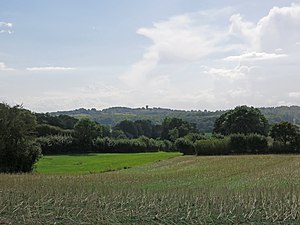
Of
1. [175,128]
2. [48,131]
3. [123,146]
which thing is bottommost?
[123,146]

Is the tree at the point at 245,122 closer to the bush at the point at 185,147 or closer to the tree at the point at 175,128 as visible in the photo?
the bush at the point at 185,147

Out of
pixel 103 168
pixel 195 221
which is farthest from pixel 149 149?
pixel 195 221

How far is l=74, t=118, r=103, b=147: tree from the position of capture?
100688 millimetres

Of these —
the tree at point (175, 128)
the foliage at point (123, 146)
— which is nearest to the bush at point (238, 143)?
the foliage at point (123, 146)

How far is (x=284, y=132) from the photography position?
247ft

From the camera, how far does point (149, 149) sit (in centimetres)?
Answer: 10575

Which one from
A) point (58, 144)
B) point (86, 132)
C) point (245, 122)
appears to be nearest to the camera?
point (58, 144)

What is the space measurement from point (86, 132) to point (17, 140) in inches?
2054

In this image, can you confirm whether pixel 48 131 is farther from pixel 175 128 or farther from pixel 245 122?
pixel 245 122

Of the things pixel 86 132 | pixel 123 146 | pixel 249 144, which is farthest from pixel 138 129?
pixel 249 144

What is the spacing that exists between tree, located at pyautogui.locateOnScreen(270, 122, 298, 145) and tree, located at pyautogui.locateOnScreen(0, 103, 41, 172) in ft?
127

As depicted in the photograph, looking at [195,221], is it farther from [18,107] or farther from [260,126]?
[260,126]

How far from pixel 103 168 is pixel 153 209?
42.7 metres

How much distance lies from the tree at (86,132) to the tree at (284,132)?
131 ft
